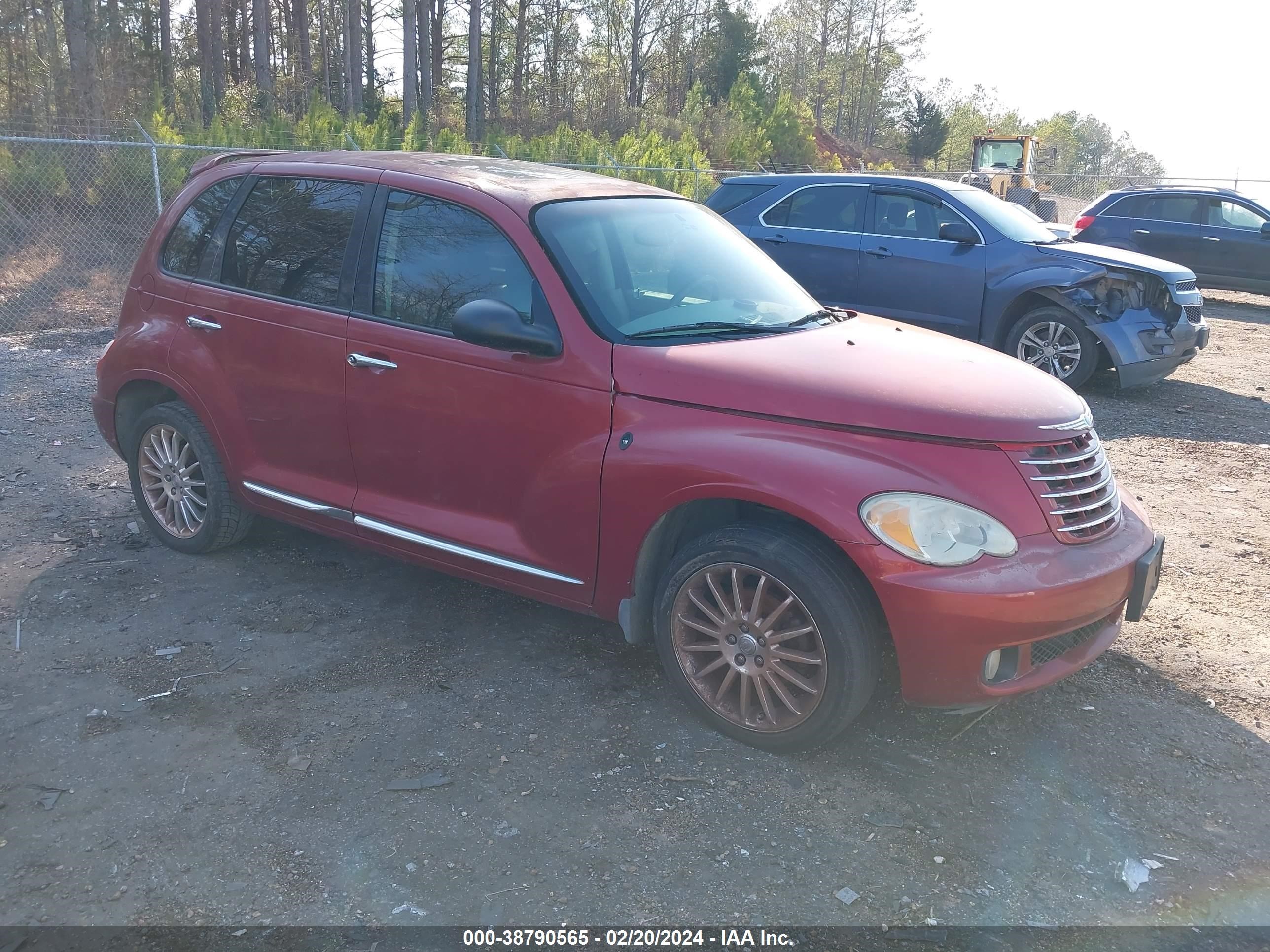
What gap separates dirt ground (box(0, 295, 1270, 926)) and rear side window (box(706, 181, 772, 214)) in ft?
20.6

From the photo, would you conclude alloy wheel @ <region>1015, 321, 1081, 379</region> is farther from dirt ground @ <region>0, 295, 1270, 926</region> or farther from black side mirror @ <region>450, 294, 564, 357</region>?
black side mirror @ <region>450, 294, 564, 357</region>

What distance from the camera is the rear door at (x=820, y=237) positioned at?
953 centimetres

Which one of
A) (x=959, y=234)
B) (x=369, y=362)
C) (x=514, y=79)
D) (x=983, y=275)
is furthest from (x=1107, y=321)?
(x=514, y=79)

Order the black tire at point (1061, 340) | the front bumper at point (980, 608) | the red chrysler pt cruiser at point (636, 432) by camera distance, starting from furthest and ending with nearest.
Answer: the black tire at point (1061, 340) < the red chrysler pt cruiser at point (636, 432) < the front bumper at point (980, 608)

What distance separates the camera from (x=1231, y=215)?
1502 centimetres

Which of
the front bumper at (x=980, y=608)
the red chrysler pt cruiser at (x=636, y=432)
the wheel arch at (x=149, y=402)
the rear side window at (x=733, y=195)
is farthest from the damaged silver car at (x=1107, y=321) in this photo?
the wheel arch at (x=149, y=402)

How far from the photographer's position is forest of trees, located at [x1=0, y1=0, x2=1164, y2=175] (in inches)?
858

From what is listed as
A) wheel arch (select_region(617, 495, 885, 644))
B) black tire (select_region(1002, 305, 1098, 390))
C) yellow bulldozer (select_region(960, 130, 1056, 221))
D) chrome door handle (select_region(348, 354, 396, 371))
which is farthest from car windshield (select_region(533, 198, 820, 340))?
yellow bulldozer (select_region(960, 130, 1056, 221))

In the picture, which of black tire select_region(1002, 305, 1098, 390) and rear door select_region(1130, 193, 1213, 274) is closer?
black tire select_region(1002, 305, 1098, 390)

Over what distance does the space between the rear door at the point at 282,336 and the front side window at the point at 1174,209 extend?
47.6 ft

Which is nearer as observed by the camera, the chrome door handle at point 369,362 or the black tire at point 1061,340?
the chrome door handle at point 369,362

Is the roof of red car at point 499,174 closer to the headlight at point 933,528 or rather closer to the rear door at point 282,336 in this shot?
the rear door at point 282,336

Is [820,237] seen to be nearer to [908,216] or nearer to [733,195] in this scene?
[908,216]

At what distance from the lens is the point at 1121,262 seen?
880cm
